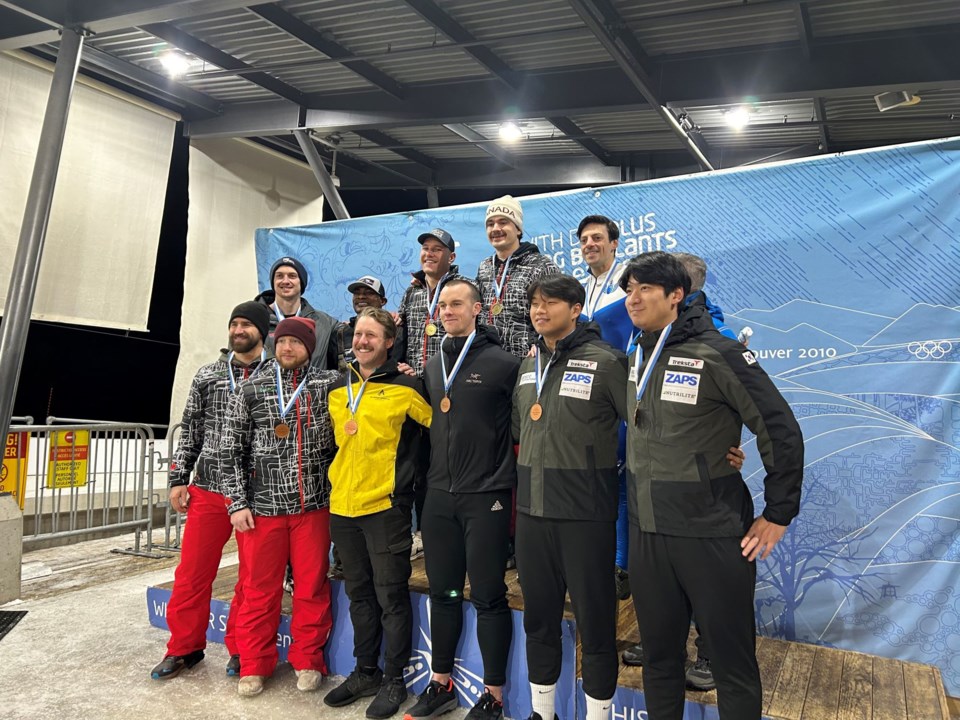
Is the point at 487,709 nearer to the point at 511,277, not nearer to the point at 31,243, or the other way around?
the point at 511,277

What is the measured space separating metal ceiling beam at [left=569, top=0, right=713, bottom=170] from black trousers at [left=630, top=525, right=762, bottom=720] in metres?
3.68

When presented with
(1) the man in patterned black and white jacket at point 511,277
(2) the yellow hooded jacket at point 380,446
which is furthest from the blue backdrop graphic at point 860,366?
(2) the yellow hooded jacket at point 380,446

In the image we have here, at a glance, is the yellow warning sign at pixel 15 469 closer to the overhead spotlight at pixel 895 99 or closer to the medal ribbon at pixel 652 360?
the medal ribbon at pixel 652 360

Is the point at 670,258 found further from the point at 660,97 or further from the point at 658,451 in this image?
the point at 660,97

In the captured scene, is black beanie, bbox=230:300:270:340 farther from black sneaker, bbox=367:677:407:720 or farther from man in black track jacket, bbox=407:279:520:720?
black sneaker, bbox=367:677:407:720

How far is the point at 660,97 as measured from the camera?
17.5 ft

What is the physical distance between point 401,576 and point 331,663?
705mm

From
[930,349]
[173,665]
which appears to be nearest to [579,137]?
[930,349]

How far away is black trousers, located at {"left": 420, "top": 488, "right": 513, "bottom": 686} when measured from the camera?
2465mm

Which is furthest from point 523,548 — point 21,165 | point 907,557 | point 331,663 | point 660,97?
point 21,165

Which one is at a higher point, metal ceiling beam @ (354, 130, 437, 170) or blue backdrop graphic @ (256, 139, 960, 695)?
metal ceiling beam @ (354, 130, 437, 170)

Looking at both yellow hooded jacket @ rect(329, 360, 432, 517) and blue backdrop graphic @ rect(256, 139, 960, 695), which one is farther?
blue backdrop graphic @ rect(256, 139, 960, 695)

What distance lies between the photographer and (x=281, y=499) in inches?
112

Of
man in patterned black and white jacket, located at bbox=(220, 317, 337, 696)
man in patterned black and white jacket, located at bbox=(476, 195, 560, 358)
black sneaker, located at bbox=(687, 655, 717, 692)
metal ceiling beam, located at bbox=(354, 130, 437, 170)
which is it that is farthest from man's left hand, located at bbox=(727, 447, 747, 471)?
metal ceiling beam, located at bbox=(354, 130, 437, 170)
